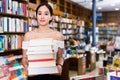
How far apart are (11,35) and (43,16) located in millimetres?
2333

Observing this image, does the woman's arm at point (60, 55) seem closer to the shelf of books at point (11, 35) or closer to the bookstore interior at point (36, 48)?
the bookstore interior at point (36, 48)

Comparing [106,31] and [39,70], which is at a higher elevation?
[106,31]

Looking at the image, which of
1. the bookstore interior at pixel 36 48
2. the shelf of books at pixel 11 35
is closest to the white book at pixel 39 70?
the bookstore interior at pixel 36 48

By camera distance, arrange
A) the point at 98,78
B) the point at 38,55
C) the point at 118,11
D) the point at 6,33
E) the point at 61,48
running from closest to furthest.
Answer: the point at 38,55
the point at 61,48
the point at 98,78
the point at 6,33
the point at 118,11

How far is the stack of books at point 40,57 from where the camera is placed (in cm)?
159

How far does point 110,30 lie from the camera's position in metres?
16.7

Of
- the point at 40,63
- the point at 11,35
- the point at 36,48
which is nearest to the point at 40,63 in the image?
the point at 40,63

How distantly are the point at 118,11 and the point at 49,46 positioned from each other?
1550 centimetres

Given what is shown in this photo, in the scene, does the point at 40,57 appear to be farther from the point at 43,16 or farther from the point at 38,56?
the point at 43,16

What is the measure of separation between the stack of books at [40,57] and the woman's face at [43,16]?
0.19 metres

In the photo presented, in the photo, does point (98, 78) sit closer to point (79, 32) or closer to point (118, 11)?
point (79, 32)

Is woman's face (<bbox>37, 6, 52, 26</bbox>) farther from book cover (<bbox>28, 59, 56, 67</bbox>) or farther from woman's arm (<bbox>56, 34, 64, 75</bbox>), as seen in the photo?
book cover (<bbox>28, 59, 56, 67</bbox>)

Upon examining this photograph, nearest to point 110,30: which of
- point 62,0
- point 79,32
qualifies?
point 79,32

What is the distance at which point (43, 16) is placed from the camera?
1747 millimetres
